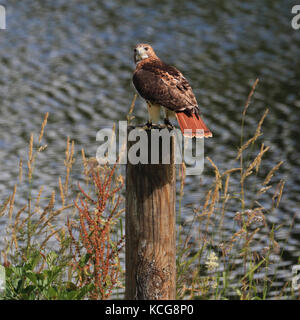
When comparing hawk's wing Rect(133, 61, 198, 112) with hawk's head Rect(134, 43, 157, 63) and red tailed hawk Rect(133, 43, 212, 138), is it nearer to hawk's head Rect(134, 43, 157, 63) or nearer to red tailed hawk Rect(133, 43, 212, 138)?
red tailed hawk Rect(133, 43, 212, 138)

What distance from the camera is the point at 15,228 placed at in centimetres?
451

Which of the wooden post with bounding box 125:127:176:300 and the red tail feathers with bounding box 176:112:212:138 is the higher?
the red tail feathers with bounding box 176:112:212:138

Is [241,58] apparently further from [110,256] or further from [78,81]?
[110,256]

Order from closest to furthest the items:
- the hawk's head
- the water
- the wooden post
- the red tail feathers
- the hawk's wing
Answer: the wooden post → the red tail feathers → the hawk's wing → the hawk's head → the water

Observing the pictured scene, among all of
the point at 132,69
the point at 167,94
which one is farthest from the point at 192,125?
the point at 132,69

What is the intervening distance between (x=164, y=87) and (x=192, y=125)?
0.45 metres

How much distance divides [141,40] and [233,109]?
15.7 ft

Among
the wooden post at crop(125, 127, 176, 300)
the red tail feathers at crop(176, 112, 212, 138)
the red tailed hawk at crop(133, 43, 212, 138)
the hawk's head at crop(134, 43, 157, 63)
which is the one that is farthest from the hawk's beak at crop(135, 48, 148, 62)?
the wooden post at crop(125, 127, 176, 300)

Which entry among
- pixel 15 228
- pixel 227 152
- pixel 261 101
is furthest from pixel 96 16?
pixel 15 228

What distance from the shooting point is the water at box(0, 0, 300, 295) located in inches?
359

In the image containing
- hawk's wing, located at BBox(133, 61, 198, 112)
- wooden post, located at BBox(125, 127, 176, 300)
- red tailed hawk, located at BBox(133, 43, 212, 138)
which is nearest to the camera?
wooden post, located at BBox(125, 127, 176, 300)

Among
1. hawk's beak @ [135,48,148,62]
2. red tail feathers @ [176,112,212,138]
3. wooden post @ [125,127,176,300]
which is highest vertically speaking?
hawk's beak @ [135,48,148,62]

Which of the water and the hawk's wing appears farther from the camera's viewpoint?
the water

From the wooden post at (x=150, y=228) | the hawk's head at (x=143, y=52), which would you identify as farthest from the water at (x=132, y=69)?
the wooden post at (x=150, y=228)
